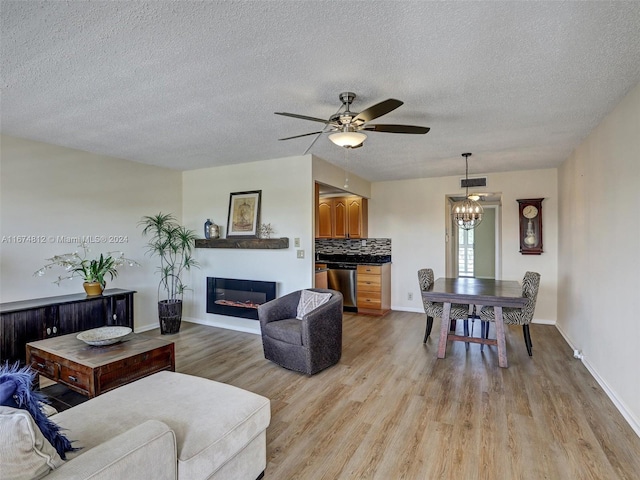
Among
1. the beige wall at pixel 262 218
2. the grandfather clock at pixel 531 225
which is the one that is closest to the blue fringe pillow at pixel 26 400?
the beige wall at pixel 262 218

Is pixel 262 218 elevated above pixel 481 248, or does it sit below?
above

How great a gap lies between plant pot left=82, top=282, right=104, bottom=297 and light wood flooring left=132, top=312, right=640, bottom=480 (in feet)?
3.73

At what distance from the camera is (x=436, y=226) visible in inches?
235

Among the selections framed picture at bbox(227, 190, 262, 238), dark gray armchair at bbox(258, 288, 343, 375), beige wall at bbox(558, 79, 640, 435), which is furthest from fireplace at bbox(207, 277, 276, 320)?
beige wall at bbox(558, 79, 640, 435)

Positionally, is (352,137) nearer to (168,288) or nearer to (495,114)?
(495,114)

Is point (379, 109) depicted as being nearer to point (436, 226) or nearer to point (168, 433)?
point (168, 433)

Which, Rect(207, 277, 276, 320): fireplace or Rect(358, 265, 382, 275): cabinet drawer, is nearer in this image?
Rect(207, 277, 276, 320): fireplace

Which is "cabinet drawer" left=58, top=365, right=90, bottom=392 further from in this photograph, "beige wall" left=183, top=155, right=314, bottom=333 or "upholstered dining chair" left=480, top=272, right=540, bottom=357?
"upholstered dining chair" left=480, top=272, right=540, bottom=357

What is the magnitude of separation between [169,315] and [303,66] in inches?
152

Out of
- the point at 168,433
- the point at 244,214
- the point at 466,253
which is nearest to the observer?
the point at 168,433

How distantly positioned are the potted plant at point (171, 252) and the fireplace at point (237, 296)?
0.50 m

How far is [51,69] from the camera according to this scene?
85.8 inches

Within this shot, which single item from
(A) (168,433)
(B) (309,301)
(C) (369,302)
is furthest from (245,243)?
(A) (168,433)

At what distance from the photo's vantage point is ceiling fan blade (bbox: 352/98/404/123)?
2.11 metres
